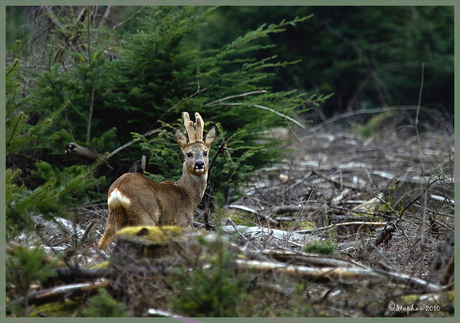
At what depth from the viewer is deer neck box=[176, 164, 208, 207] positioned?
592cm

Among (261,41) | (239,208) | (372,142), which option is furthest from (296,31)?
(239,208)

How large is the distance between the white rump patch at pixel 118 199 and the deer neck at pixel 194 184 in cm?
105

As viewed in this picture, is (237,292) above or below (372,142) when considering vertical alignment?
above

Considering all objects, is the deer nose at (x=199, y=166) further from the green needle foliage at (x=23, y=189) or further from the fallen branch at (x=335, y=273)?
the fallen branch at (x=335, y=273)

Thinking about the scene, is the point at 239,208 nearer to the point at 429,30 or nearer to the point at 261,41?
the point at 261,41

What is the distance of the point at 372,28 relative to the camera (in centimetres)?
2139

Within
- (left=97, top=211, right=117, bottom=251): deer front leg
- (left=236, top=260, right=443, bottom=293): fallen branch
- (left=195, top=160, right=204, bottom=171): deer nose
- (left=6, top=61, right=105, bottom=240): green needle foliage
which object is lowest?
(left=97, top=211, right=117, bottom=251): deer front leg

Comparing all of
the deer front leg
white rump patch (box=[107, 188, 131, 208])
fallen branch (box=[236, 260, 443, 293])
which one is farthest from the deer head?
fallen branch (box=[236, 260, 443, 293])

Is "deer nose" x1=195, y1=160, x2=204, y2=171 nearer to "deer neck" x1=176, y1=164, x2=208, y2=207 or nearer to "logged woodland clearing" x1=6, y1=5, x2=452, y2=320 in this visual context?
"logged woodland clearing" x1=6, y1=5, x2=452, y2=320

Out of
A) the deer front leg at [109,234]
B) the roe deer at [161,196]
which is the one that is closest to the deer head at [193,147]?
the roe deer at [161,196]

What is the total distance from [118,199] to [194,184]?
3.89 feet

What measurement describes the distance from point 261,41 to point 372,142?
20.7 feet

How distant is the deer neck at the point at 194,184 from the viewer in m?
5.92

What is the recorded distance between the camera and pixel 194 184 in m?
5.95
